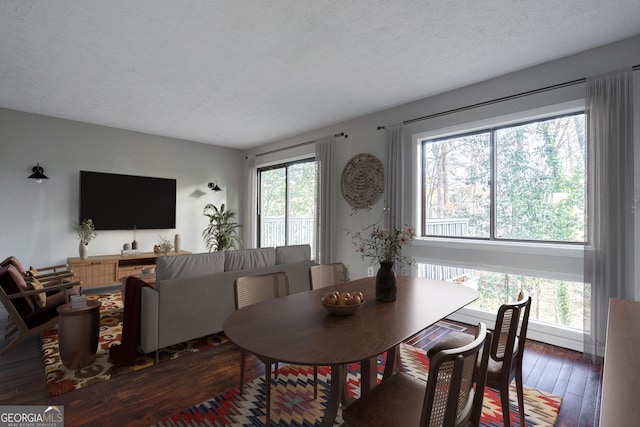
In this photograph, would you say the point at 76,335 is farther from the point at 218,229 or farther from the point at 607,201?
the point at 607,201

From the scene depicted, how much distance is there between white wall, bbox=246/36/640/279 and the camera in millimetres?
2770

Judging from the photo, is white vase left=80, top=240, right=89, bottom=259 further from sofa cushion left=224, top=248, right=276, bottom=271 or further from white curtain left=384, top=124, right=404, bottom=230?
white curtain left=384, top=124, right=404, bottom=230

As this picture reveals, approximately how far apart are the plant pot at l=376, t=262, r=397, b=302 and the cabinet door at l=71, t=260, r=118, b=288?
457cm

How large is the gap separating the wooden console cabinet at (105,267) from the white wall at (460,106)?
2916mm

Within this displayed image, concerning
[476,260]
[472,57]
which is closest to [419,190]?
[476,260]

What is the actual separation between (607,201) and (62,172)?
22.6ft

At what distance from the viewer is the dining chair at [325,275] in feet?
8.02

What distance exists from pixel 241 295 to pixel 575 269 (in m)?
3.00

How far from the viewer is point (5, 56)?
295 centimetres

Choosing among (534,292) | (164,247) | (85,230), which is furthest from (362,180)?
(85,230)

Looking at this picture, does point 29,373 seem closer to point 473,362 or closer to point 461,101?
point 473,362

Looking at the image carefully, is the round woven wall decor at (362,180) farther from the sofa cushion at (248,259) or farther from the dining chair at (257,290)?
the dining chair at (257,290)

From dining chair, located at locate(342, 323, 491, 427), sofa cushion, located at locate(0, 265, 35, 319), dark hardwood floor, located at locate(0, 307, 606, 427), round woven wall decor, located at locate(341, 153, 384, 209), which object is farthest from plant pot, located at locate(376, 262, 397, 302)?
sofa cushion, located at locate(0, 265, 35, 319)

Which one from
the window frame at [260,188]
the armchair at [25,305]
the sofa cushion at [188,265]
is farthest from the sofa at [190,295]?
the window frame at [260,188]
